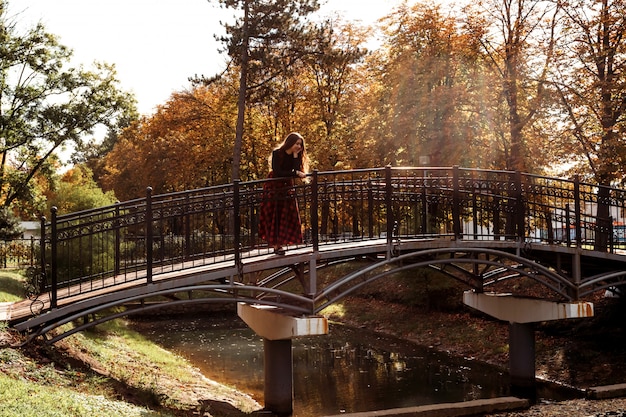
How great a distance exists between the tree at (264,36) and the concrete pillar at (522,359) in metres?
14.6

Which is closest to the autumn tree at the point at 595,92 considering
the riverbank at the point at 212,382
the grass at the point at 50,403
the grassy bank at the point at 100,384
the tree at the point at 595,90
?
the tree at the point at 595,90

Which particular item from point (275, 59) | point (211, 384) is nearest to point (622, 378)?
point (211, 384)

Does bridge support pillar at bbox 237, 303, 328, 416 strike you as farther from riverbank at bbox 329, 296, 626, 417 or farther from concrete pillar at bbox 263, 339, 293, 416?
riverbank at bbox 329, 296, 626, 417

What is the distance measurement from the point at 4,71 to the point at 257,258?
1610 centimetres

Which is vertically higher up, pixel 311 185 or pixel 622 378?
pixel 311 185

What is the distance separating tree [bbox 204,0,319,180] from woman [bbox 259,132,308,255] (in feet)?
52.6

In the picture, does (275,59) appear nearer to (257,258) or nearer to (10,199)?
(10,199)

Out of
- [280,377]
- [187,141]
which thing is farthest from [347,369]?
[187,141]

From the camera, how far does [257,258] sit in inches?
416

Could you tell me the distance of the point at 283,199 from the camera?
10453mm

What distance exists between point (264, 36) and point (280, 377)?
17623 millimetres

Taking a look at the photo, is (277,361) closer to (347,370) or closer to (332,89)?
(347,370)

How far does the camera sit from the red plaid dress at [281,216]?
34.6 feet

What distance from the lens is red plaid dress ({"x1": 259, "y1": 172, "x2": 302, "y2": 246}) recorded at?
1054 cm
